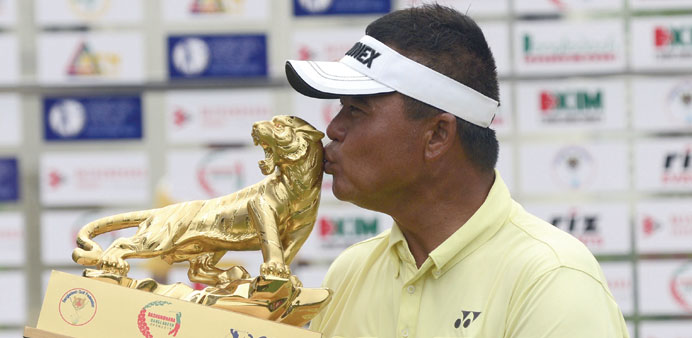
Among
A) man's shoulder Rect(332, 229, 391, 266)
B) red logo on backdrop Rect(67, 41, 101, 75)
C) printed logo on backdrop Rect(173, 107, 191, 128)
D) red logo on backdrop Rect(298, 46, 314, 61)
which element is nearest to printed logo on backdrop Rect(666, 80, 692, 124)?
red logo on backdrop Rect(298, 46, 314, 61)

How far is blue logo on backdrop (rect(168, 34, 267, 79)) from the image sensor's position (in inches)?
164

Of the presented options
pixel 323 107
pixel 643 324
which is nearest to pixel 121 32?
pixel 323 107

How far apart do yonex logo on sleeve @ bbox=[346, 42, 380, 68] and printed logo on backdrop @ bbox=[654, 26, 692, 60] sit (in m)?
3.03

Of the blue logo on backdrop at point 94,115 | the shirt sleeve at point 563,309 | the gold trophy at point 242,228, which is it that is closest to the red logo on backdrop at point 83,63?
the blue logo on backdrop at point 94,115

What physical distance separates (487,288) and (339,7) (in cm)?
295

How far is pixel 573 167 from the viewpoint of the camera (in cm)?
416

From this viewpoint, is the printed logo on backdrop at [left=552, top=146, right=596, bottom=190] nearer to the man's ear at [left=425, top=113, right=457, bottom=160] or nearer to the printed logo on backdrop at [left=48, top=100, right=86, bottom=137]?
the printed logo on backdrop at [left=48, top=100, right=86, bottom=137]

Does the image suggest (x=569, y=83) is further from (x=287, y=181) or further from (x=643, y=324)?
(x=287, y=181)

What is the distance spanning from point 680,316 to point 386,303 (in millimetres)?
3161

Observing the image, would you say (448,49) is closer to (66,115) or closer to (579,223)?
(579,223)

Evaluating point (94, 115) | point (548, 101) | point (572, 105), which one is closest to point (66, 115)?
point (94, 115)

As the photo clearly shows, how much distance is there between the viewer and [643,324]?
4262 millimetres

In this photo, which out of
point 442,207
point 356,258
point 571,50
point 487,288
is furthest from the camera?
point 571,50

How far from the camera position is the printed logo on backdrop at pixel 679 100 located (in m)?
4.16
